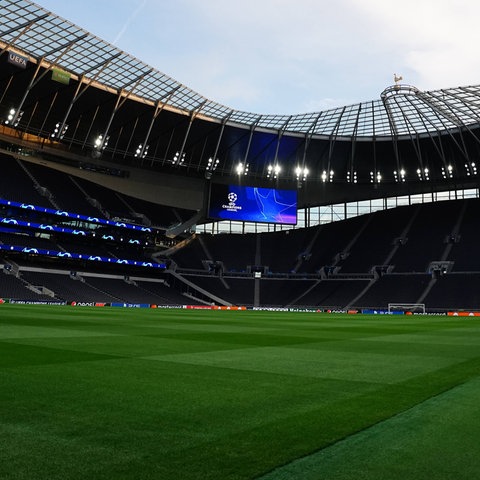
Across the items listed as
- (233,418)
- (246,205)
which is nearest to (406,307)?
(246,205)

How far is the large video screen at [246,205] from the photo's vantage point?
8175cm

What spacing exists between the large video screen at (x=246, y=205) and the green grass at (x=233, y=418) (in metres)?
71.1

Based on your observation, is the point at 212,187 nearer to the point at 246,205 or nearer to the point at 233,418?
the point at 246,205

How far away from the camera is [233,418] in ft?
17.8

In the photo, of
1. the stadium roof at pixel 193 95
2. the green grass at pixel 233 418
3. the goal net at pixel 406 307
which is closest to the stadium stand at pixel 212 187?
the stadium roof at pixel 193 95

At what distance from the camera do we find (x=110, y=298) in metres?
62.9

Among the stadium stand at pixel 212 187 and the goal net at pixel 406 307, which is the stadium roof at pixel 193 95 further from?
the goal net at pixel 406 307

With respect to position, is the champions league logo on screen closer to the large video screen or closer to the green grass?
the large video screen

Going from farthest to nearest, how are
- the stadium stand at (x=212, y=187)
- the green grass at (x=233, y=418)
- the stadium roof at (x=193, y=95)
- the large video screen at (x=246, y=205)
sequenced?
1. the large video screen at (x=246, y=205)
2. the stadium stand at (x=212, y=187)
3. the stadium roof at (x=193, y=95)
4. the green grass at (x=233, y=418)

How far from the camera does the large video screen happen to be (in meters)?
81.8

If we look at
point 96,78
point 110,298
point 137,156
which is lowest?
point 110,298

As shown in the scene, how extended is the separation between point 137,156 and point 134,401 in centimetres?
7230

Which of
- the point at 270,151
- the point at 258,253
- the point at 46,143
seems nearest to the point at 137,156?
the point at 46,143

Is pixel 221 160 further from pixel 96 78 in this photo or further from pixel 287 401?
pixel 287 401
